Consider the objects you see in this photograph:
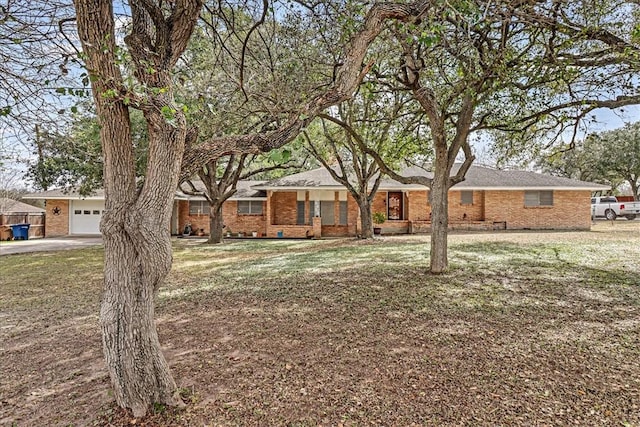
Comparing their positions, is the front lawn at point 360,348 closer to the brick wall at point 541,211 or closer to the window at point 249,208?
the brick wall at point 541,211

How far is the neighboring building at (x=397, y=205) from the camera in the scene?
20.0 m

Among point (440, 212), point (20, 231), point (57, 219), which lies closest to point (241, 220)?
point (57, 219)

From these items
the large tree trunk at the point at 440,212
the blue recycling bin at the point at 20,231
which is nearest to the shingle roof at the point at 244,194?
the blue recycling bin at the point at 20,231

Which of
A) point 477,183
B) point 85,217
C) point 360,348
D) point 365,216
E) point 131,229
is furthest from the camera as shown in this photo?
point 85,217

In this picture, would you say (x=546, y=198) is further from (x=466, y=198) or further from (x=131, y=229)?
(x=131, y=229)

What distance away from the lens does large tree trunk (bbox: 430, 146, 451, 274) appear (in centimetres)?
821

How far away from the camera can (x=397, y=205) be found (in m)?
22.1

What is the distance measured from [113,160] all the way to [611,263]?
10850 millimetres

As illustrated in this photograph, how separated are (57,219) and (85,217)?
1583 mm

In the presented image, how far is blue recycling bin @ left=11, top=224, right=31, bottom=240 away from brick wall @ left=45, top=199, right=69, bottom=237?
1419 mm

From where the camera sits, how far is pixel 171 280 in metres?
8.80

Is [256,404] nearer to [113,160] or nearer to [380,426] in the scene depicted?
[380,426]

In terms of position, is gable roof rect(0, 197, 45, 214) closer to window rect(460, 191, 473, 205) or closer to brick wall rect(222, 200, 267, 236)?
brick wall rect(222, 200, 267, 236)

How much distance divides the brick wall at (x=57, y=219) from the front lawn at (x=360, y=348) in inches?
605
